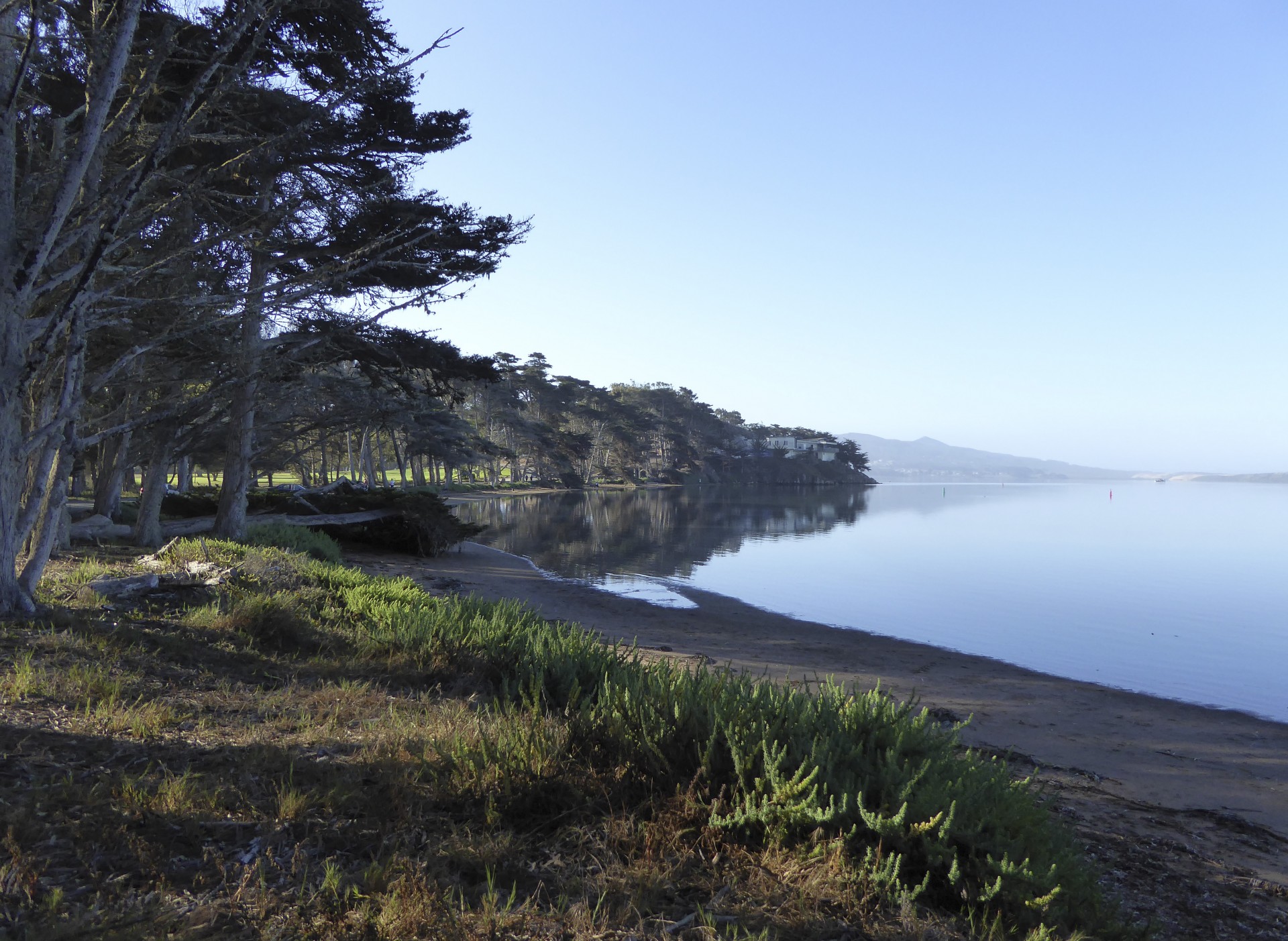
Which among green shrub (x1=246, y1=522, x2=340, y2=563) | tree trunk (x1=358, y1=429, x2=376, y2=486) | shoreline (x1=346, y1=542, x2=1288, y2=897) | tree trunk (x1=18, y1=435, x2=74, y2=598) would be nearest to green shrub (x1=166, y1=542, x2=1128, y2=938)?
shoreline (x1=346, y1=542, x2=1288, y2=897)

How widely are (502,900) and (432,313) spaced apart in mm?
5342

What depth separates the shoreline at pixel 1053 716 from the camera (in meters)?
5.94

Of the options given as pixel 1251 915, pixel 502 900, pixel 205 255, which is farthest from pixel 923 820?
pixel 205 255

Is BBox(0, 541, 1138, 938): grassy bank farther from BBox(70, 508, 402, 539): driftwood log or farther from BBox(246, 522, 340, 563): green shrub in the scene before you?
BBox(70, 508, 402, 539): driftwood log

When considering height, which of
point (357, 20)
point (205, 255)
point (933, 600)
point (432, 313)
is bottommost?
point (933, 600)

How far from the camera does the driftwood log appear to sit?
50.4 feet

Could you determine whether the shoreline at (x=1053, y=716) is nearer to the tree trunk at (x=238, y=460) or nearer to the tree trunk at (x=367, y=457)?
the tree trunk at (x=238, y=460)

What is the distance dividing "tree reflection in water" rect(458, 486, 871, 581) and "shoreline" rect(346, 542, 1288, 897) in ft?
19.2

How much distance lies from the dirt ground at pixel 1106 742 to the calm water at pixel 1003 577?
1.69 meters

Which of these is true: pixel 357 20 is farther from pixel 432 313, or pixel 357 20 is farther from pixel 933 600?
pixel 933 600

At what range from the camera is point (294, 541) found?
15406 mm

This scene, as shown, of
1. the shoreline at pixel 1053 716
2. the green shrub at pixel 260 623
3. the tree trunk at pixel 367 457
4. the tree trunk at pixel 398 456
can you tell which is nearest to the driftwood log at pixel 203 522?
the shoreline at pixel 1053 716

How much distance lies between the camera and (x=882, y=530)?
1613 inches

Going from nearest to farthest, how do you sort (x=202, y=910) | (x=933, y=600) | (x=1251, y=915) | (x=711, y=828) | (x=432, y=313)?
1. (x=202, y=910)
2. (x=711, y=828)
3. (x=1251, y=915)
4. (x=432, y=313)
5. (x=933, y=600)
